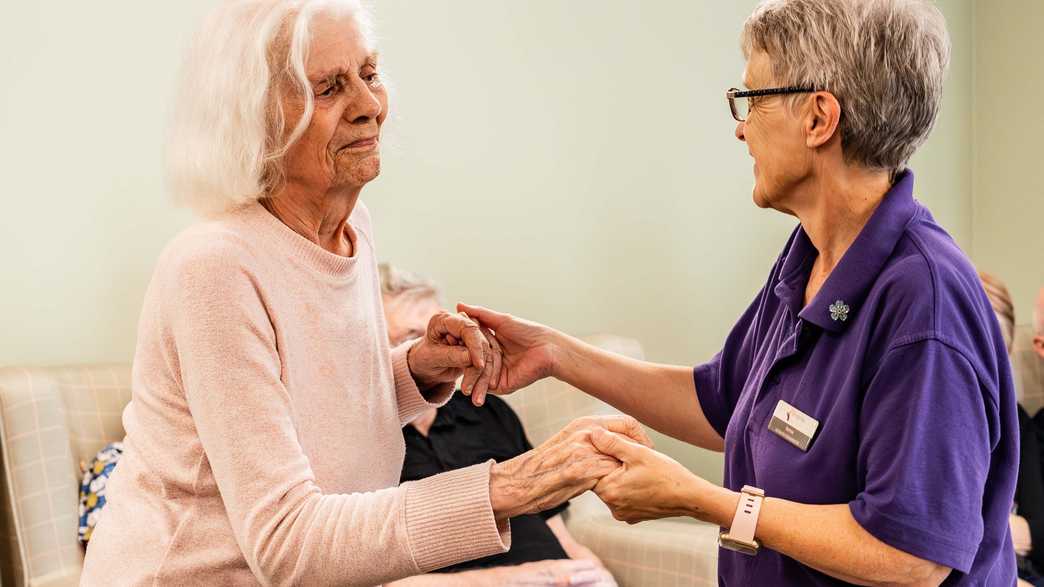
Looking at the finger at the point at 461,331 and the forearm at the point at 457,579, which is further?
the forearm at the point at 457,579

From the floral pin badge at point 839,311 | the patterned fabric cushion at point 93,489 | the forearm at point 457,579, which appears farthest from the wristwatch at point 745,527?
the patterned fabric cushion at point 93,489

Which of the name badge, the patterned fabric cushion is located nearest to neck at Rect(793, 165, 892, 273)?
the name badge

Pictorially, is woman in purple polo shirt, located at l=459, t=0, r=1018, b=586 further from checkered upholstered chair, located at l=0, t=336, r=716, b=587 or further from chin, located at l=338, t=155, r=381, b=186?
checkered upholstered chair, located at l=0, t=336, r=716, b=587

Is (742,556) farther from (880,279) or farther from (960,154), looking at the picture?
(960,154)

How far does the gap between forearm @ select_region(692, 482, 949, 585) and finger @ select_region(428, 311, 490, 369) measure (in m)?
0.51

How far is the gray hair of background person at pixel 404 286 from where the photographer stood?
2939mm

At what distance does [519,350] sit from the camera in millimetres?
1930

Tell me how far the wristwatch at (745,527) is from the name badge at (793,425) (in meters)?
0.11

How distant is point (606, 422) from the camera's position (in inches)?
58.0

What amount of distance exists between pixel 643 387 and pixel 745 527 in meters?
0.57

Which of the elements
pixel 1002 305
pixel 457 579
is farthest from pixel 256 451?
pixel 1002 305

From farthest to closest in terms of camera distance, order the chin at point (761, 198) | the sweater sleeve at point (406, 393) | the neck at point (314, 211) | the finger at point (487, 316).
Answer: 1. the finger at point (487, 316)
2. the sweater sleeve at point (406, 393)
3. the chin at point (761, 198)
4. the neck at point (314, 211)

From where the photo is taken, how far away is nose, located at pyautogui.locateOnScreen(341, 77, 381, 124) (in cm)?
146

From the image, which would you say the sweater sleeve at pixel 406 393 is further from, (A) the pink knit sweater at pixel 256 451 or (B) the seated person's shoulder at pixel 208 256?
(B) the seated person's shoulder at pixel 208 256
